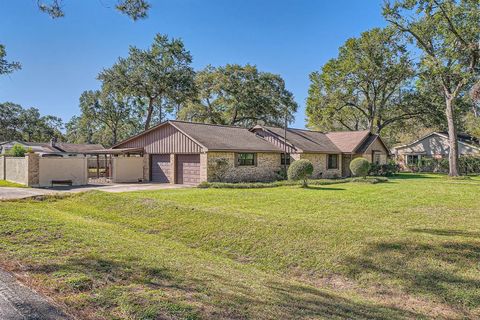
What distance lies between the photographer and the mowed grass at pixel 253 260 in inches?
177

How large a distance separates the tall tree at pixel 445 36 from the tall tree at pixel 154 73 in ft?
75.1

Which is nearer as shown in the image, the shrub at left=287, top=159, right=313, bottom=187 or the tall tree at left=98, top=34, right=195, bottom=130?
the shrub at left=287, top=159, right=313, bottom=187

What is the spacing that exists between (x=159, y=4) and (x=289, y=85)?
129 ft

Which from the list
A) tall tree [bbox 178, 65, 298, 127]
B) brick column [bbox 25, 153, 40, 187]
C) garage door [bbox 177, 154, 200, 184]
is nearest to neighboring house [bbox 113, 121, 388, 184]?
garage door [bbox 177, 154, 200, 184]

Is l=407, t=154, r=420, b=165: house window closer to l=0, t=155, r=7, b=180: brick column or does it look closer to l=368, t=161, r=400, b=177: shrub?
l=368, t=161, r=400, b=177: shrub

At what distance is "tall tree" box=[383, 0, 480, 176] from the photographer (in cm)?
2134

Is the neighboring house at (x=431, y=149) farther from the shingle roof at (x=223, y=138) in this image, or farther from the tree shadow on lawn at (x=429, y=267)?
the tree shadow on lawn at (x=429, y=267)

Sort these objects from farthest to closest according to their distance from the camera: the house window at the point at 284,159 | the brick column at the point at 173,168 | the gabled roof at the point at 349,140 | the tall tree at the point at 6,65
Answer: the gabled roof at the point at 349,140 → the house window at the point at 284,159 → the brick column at the point at 173,168 → the tall tree at the point at 6,65

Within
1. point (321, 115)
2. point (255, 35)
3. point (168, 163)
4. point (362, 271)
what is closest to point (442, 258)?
point (362, 271)

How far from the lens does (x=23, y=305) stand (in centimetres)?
387

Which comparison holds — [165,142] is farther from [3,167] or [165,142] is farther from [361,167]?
[361,167]

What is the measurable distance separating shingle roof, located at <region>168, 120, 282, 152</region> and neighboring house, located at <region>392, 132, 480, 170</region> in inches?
911

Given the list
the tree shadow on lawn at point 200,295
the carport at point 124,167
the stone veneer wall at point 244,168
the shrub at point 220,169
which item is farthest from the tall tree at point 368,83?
the tree shadow on lawn at point 200,295

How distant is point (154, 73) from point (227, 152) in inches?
832
